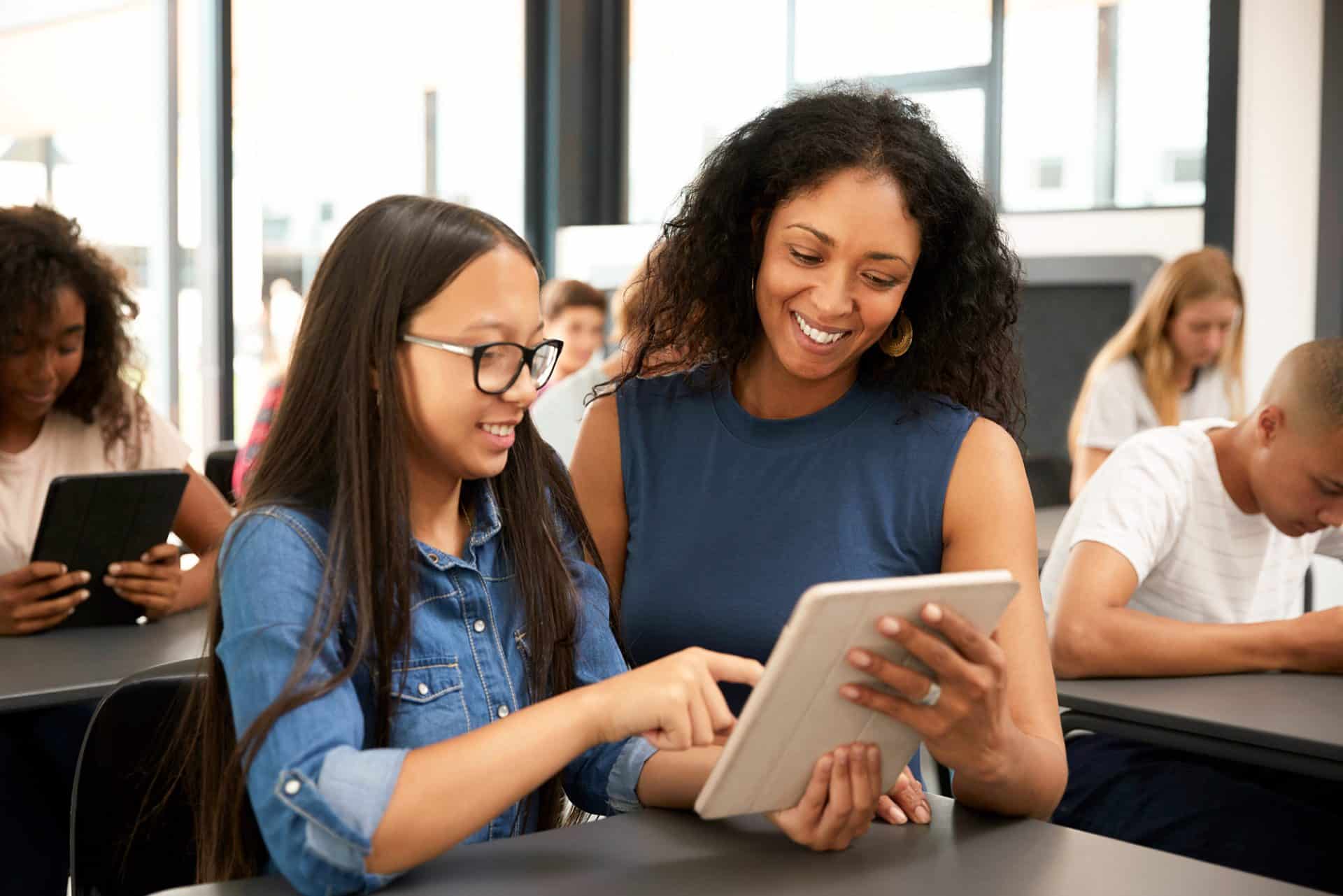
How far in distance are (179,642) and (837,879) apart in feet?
4.59

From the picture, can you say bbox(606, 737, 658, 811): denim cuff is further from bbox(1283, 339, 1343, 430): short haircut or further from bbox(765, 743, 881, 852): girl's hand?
bbox(1283, 339, 1343, 430): short haircut

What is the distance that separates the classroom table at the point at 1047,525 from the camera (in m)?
3.00

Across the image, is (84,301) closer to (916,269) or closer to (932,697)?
(916,269)

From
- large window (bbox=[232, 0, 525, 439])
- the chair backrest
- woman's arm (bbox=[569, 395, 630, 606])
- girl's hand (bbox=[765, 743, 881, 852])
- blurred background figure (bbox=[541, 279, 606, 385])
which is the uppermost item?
large window (bbox=[232, 0, 525, 439])

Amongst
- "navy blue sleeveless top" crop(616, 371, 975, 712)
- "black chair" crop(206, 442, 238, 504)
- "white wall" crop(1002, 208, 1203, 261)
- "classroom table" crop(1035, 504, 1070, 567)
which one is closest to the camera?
"navy blue sleeveless top" crop(616, 371, 975, 712)

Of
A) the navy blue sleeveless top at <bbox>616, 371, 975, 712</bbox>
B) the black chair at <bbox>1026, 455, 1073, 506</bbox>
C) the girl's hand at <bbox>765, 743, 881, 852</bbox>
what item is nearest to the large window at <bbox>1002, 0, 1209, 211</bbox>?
the black chair at <bbox>1026, 455, 1073, 506</bbox>

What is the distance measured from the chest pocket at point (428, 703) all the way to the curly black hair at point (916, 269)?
1.88 feet

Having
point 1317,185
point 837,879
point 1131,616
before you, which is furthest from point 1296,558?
point 1317,185

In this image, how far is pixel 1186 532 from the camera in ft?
6.81

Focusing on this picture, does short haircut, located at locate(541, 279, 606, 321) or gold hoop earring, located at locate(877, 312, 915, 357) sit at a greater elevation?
short haircut, located at locate(541, 279, 606, 321)

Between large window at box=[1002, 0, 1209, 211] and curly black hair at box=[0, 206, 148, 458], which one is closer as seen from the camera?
curly black hair at box=[0, 206, 148, 458]

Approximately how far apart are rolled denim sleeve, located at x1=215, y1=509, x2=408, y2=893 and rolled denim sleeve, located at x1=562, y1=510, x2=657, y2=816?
28 centimetres

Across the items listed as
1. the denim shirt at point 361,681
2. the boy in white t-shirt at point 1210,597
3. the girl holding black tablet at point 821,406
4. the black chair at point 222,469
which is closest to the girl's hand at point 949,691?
the girl holding black tablet at point 821,406

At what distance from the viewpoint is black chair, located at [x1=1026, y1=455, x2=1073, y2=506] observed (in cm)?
415
